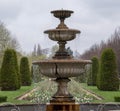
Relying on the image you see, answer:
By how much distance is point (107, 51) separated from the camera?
33156 millimetres

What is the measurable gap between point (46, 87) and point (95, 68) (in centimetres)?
1732

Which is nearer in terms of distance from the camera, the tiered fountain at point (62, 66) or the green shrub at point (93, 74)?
the tiered fountain at point (62, 66)

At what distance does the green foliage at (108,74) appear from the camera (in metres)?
32.0

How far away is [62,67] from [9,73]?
21.8 m

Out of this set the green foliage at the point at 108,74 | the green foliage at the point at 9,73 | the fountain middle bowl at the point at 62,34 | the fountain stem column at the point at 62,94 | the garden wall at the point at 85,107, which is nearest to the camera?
the fountain middle bowl at the point at 62,34

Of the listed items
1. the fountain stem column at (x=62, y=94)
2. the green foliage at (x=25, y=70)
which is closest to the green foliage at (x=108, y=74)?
the green foliage at (x=25, y=70)

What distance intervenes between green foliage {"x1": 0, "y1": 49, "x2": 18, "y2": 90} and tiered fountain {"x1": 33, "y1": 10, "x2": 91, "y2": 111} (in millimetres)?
20551

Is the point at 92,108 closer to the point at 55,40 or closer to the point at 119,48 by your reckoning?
the point at 55,40

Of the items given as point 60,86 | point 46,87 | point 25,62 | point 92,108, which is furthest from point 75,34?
point 25,62

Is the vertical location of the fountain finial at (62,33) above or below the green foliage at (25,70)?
above

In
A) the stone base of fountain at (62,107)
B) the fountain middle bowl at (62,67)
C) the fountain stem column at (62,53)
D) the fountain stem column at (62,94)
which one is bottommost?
the stone base of fountain at (62,107)

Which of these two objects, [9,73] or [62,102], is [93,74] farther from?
[62,102]

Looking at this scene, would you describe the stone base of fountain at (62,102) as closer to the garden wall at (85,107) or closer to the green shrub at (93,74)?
the garden wall at (85,107)

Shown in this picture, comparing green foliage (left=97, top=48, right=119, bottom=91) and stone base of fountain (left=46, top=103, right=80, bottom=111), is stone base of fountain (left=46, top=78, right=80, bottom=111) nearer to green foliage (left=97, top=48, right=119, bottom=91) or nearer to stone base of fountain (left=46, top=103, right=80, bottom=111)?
stone base of fountain (left=46, top=103, right=80, bottom=111)
